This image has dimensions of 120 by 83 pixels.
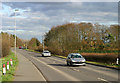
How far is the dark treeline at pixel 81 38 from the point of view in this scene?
170 feet

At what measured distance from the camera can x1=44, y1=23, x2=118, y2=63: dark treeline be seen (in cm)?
5194

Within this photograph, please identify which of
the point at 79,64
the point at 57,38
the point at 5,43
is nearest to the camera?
the point at 79,64

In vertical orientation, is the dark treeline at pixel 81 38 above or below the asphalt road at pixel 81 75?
above

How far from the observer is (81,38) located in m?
55.3

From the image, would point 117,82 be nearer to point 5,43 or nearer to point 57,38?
point 5,43

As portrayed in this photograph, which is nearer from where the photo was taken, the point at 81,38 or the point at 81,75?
the point at 81,75

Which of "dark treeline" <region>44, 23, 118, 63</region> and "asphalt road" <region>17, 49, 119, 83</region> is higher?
"dark treeline" <region>44, 23, 118, 63</region>

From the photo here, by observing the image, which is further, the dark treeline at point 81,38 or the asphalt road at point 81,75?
the dark treeline at point 81,38

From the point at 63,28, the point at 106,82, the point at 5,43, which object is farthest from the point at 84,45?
the point at 106,82

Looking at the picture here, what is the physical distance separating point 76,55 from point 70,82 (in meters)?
12.8

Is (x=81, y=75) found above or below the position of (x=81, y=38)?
below

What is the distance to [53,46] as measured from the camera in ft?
193

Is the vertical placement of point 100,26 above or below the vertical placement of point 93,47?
above

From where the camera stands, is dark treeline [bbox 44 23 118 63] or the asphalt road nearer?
the asphalt road
